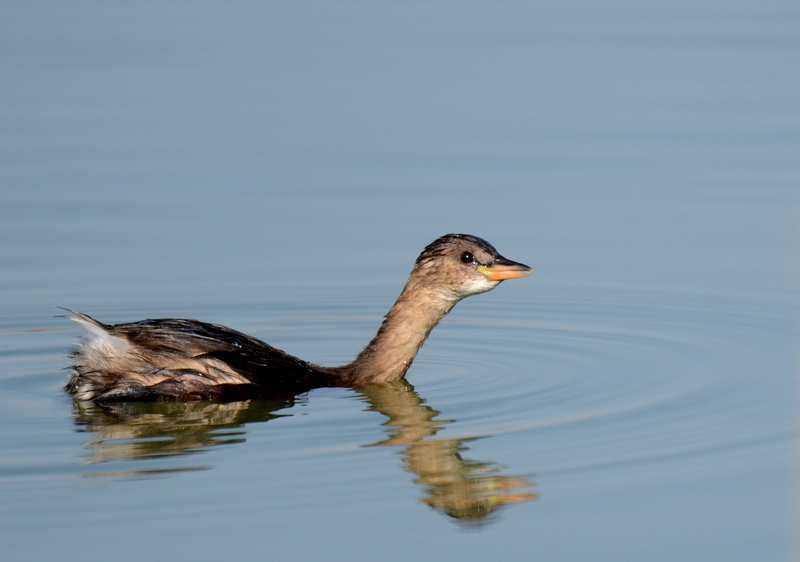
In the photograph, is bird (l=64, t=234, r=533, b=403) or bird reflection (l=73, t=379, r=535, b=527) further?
bird (l=64, t=234, r=533, b=403)

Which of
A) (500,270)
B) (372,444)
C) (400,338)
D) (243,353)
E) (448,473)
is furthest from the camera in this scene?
(400,338)

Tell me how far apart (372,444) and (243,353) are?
4.58 feet

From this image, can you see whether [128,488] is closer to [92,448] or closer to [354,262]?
[92,448]

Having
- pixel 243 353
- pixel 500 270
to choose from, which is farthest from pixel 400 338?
pixel 243 353

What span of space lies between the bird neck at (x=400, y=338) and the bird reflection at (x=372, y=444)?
0.31ft

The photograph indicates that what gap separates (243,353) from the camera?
9.05m

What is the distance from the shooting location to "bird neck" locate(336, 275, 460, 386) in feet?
31.3

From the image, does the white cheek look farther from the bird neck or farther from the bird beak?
the bird neck

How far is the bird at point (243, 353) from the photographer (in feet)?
29.0

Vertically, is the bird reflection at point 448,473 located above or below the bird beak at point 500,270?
below

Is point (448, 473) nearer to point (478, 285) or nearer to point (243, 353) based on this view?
point (243, 353)

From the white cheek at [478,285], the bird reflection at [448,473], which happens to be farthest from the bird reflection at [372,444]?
the white cheek at [478,285]

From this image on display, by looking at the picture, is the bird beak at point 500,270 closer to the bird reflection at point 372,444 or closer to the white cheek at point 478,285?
the white cheek at point 478,285

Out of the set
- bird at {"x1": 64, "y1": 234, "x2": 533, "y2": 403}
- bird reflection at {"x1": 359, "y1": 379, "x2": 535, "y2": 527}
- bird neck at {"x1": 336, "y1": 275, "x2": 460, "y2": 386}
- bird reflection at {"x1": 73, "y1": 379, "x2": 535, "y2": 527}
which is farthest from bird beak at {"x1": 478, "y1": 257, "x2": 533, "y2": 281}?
bird reflection at {"x1": 359, "y1": 379, "x2": 535, "y2": 527}
